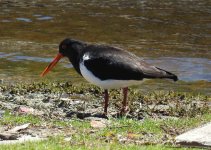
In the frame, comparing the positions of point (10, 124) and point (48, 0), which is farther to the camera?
point (48, 0)

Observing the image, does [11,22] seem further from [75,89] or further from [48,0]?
[75,89]

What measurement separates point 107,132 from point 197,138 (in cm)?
146

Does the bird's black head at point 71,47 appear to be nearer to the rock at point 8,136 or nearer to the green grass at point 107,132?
the green grass at point 107,132

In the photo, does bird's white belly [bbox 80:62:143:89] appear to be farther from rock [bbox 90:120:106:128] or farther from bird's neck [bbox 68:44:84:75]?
rock [bbox 90:120:106:128]

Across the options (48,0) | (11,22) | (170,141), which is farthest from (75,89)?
(48,0)

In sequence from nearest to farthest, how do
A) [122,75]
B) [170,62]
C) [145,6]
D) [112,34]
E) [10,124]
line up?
[10,124] < [122,75] < [170,62] < [112,34] < [145,6]

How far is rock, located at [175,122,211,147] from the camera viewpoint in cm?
861

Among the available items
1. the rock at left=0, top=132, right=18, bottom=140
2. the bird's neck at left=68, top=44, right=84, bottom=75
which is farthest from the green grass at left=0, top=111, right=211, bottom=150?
the bird's neck at left=68, top=44, right=84, bottom=75

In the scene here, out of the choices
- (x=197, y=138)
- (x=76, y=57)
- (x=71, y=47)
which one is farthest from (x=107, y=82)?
(x=197, y=138)

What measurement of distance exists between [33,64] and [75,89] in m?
4.54

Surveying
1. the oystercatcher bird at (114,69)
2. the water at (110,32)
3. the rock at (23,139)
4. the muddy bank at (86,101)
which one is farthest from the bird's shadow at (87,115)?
the water at (110,32)

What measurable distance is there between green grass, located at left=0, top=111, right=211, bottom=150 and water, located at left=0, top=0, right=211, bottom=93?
488cm

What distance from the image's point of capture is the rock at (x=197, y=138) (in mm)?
8609

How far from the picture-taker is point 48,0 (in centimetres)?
3256
